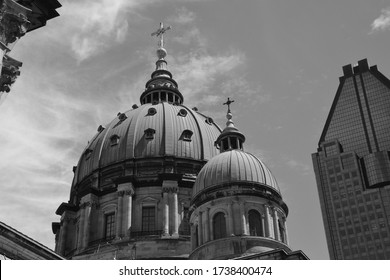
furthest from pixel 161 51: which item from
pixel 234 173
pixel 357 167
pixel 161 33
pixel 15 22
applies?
pixel 357 167

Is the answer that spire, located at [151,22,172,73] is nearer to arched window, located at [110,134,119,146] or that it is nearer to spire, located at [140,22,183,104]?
spire, located at [140,22,183,104]

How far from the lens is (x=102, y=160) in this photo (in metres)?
64.8

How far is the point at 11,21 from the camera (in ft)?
61.4

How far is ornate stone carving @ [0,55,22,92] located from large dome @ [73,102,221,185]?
141ft

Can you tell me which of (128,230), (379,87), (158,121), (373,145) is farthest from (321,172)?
(128,230)

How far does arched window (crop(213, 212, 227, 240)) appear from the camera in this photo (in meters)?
42.5

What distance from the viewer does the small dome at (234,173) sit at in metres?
44.7

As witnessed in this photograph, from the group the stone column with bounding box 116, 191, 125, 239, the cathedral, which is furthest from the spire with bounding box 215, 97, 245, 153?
the stone column with bounding box 116, 191, 125, 239

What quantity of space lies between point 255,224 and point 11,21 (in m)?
28.9

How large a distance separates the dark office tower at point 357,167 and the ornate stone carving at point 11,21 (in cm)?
12380

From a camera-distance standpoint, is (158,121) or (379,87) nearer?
(158,121)

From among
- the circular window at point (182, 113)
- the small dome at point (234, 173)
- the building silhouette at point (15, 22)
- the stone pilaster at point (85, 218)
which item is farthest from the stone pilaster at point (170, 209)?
the building silhouette at point (15, 22)
